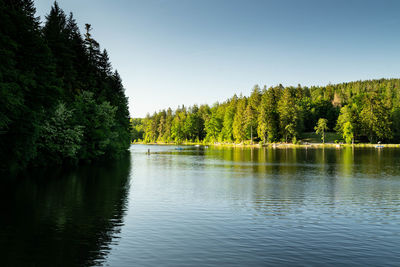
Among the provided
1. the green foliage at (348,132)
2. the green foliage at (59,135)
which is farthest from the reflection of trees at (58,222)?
the green foliage at (348,132)

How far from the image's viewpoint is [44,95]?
3459 cm

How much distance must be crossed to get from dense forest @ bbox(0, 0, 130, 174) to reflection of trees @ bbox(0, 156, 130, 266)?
6.06m

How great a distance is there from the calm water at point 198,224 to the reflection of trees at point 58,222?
5 cm

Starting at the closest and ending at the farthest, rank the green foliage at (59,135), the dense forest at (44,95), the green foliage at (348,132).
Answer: the dense forest at (44,95) → the green foliage at (59,135) → the green foliage at (348,132)

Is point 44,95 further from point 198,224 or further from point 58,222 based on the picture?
point 198,224

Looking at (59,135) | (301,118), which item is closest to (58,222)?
(59,135)

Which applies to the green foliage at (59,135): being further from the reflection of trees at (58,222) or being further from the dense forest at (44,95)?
the reflection of trees at (58,222)

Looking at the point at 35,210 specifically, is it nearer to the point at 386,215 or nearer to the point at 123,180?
the point at 123,180

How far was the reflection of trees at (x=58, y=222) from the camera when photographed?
12789 mm

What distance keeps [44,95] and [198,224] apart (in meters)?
25.6

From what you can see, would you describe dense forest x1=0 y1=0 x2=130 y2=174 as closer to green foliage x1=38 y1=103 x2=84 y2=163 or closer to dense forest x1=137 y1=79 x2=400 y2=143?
green foliage x1=38 y1=103 x2=84 y2=163

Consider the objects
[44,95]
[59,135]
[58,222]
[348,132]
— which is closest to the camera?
[58,222]

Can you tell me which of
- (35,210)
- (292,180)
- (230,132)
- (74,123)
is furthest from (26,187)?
(230,132)

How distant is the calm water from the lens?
12.9m
